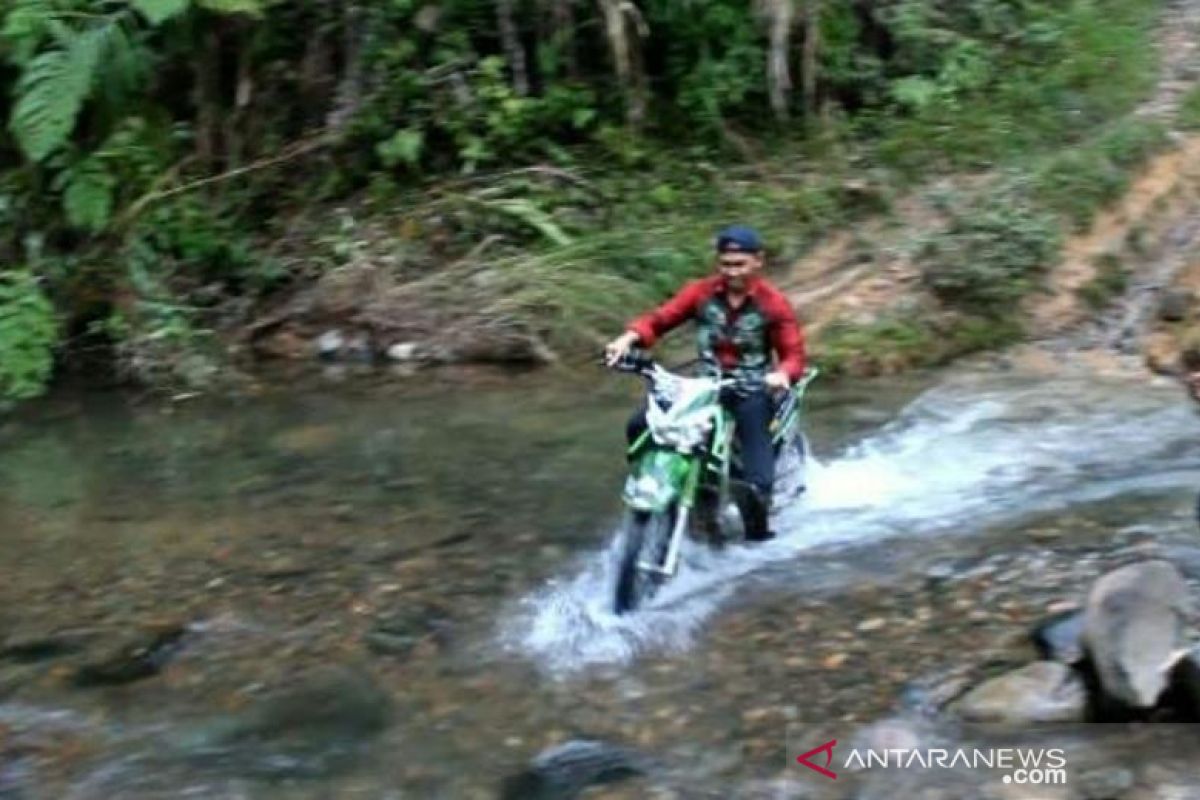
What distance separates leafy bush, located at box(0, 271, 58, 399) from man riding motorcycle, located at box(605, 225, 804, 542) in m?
4.72

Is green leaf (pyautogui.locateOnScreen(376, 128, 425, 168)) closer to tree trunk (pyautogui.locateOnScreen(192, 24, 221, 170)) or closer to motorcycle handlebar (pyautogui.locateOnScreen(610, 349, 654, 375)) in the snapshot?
tree trunk (pyautogui.locateOnScreen(192, 24, 221, 170))

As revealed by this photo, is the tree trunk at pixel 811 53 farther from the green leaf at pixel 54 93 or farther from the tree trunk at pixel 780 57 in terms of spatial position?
the green leaf at pixel 54 93

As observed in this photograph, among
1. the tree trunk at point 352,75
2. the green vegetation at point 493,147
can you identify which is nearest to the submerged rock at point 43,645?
the green vegetation at point 493,147

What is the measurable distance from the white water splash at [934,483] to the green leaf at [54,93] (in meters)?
5.02

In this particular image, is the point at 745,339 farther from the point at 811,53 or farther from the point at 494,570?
the point at 811,53

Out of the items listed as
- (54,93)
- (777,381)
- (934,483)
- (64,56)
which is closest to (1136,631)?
(777,381)

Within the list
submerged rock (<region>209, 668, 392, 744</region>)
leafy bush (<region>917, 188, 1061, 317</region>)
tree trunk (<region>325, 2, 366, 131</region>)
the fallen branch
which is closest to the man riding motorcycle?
submerged rock (<region>209, 668, 392, 744</region>)

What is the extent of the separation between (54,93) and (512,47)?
11.3 ft

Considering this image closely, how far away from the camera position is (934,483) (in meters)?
8.14

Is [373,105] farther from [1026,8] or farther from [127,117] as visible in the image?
[1026,8]

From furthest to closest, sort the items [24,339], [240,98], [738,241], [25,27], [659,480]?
1. [240,98]
2. [25,27]
3. [24,339]
4. [738,241]
5. [659,480]

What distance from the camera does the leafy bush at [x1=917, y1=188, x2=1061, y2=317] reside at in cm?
1051

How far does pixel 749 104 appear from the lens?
12414mm

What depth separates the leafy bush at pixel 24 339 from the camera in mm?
9875
